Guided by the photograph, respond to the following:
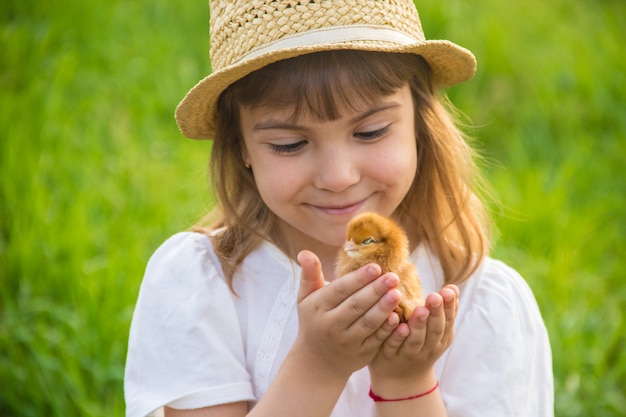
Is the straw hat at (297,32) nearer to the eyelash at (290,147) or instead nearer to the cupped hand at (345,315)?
the eyelash at (290,147)

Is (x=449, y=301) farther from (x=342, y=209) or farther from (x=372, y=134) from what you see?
(x=372, y=134)

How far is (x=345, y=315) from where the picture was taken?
173 cm

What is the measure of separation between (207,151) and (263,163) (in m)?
2.75

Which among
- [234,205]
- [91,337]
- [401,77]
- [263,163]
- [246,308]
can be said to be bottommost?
[91,337]

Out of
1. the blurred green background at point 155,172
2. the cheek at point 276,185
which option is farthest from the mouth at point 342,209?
the blurred green background at point 155,172

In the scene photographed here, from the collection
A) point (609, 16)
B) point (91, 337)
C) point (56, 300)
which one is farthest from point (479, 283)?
point (609, 16)

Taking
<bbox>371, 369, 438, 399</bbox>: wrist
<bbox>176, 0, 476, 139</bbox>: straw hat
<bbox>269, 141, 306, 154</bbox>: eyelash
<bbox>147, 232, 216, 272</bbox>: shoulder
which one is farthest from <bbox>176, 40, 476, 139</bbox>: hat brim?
<bbox>371, 369, 438, 399</bbox>: wrist

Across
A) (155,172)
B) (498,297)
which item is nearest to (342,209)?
(498,297)

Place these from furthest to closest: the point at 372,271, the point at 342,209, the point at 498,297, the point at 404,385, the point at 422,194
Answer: the point at 422,194 → the point at 498,297 → the point at 342,209 → the point at 404,385 → the point at 372,271

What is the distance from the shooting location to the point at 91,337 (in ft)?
10.7

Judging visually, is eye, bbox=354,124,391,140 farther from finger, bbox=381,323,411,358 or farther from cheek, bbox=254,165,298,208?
finger, bbox=381,323,411,358

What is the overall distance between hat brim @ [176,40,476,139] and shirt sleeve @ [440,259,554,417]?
25.7 inches

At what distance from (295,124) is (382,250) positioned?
491 millimetres

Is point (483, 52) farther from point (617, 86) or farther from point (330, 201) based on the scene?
point (330, 201)
